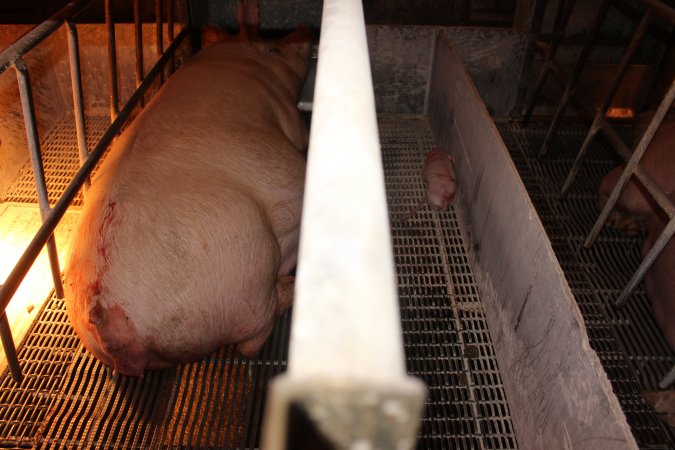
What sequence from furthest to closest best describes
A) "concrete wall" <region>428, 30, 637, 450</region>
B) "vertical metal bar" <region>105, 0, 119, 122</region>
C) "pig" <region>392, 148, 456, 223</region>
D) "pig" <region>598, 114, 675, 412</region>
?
"pig" <region>392, 148, 456, 223</region>, "vertical metal bar" <region>105, 0, 119, 122</region>, "pig" <region>598, 114, 675, 412</region>, "concrete wall" <region>428, 30, 637, 450</region>

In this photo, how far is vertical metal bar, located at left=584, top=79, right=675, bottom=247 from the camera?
2.16m

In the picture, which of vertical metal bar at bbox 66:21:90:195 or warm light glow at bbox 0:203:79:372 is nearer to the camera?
vertical metal bar at bbox 66:21:90:195

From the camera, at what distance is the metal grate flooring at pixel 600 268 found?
7.11 ft

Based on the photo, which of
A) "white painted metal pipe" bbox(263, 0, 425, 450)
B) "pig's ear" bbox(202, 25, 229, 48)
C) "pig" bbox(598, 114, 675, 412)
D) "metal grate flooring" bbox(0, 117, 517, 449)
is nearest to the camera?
"white painted metal pipe" bbox(263, 0, 425, 450)

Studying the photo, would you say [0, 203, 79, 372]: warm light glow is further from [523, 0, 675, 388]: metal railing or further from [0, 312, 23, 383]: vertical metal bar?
[523, 0, 675, 388]: metal railing

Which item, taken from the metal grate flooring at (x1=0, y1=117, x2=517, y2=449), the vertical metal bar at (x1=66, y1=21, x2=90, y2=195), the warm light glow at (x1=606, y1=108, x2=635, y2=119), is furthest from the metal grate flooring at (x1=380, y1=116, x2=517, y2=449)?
the warm light glow at (x1=606, y1=108, x2=635, y2=119)

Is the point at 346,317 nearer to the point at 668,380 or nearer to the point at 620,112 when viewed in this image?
the point at 668,380

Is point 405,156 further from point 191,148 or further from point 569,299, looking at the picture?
point 569,299

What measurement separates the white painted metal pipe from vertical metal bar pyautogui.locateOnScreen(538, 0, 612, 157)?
117 inches

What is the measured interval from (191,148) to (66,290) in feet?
2.44

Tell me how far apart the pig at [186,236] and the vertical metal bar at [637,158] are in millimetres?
1668

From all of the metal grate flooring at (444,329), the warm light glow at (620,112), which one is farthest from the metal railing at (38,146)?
the warm light glow at (620,112)

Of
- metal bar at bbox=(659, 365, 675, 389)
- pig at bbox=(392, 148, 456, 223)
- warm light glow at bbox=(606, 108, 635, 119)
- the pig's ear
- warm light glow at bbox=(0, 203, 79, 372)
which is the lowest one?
warm light glow at bbox=(0, 203, 79, 372)

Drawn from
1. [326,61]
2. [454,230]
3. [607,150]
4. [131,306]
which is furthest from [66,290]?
[607,150]
